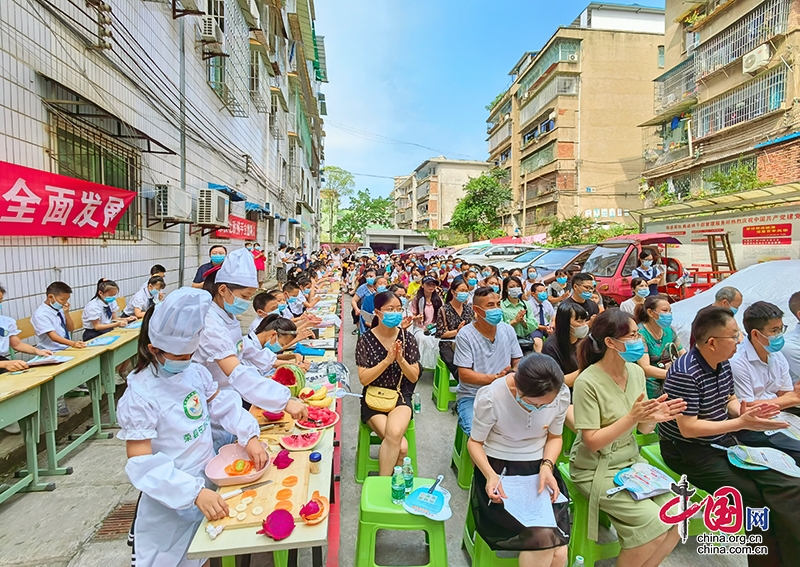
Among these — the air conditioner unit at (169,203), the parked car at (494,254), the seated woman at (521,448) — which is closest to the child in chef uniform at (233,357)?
the seated woman at (521,448)

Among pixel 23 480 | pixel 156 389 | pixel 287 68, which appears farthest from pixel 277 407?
pixel 287 68

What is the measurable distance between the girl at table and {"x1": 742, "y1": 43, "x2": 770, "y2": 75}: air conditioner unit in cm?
2152

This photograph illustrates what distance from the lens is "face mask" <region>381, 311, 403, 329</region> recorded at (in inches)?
128

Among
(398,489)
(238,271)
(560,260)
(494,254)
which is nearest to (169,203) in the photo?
(238,271)

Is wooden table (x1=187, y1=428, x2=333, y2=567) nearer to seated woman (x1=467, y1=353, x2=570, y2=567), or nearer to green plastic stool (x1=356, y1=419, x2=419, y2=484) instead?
seated woman (x1=467, y1=353, x2=570, y2=567)

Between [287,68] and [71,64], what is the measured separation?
18.0 metres

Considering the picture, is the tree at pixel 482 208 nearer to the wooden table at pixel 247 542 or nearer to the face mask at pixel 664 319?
the face mask at pixel 664 319

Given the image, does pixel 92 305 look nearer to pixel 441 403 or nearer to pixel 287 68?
pixel 441 403

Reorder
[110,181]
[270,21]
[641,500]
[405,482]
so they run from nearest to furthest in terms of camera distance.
A: [641,500]
[405,482]
[110,181]
[270,21]

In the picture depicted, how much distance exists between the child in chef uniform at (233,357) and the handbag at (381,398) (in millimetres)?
612

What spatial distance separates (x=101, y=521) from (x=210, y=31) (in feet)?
32.2

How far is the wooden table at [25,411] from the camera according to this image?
3.01 meters

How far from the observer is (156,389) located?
6.29 ft

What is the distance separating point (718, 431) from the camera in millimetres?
2426
